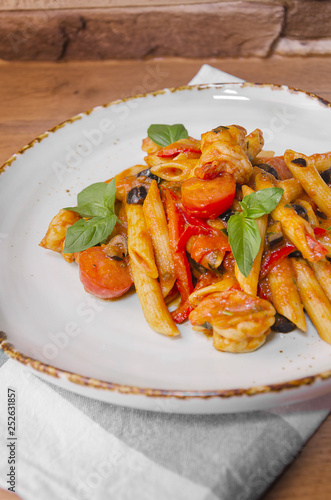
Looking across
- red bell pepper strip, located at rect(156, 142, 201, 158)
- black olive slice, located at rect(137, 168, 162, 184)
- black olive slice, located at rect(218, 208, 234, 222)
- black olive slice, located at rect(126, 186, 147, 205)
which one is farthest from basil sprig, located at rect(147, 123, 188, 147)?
black olive slice, located at rect(218, 208, 234, 222)

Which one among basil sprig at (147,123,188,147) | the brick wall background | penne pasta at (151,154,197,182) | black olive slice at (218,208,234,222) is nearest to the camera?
black olive slice at (218,208,234,222)

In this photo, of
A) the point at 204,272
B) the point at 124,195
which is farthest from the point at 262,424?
the point at 124,195

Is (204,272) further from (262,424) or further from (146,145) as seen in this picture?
(146,145)

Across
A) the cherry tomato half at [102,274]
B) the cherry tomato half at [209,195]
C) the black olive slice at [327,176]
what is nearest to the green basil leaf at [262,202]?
the cherry tomato half at [209,195]

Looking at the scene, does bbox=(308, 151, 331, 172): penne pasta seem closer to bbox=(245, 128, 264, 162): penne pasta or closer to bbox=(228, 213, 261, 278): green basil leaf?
bbox=(245, 128, 264, 162): penne pasta

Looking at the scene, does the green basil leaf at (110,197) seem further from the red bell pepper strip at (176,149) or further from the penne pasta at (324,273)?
the penne pasta at (324,273)

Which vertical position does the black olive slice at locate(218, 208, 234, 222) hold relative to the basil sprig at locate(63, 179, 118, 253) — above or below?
above

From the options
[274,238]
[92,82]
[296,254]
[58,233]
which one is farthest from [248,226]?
[92,82]

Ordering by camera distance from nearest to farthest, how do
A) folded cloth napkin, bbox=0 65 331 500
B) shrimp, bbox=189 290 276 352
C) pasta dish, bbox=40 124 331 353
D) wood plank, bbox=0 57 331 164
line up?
folded cloth napkin, bbox=0 65 331 500
shrimp, bbox=189 290 276 352
pasta dish, bbox=40 124 331 353
wood plank, bbox=0 57 331 164
